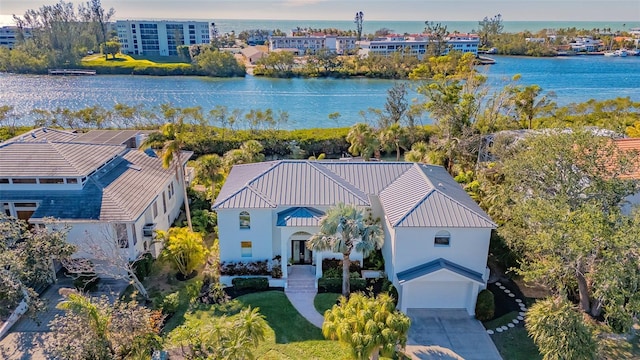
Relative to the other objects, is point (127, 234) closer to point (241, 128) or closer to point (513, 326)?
point (513, 326)

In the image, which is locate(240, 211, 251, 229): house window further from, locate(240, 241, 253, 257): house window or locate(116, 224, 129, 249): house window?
locate(116, 224, 129, 249): house window

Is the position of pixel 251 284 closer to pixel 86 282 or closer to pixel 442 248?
pixel 86 282

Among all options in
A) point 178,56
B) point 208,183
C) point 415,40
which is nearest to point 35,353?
point 208,183

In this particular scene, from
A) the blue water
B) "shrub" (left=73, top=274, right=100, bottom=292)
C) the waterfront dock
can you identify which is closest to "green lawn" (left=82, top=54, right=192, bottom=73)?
the waterfront dock

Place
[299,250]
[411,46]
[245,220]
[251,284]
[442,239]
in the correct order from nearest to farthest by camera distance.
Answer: [442,239] → [251,284] → [245,220] → [299,250] → [411,46]

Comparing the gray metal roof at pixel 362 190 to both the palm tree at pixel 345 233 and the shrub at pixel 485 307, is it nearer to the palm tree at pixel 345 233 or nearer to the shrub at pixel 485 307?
the palm tree at pixel 345 233

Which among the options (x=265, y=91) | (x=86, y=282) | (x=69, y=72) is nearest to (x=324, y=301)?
(x=86, y=282)

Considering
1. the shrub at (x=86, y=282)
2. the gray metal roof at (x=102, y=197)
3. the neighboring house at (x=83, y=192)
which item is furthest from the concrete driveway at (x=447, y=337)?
the shrub at (x=86, y=282)
